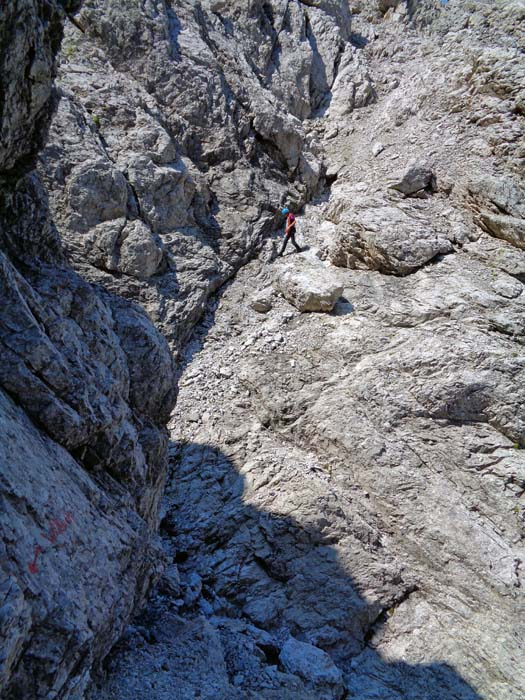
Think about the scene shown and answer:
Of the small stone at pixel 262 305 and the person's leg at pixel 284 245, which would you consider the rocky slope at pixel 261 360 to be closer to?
the small stone at pixel 262 305

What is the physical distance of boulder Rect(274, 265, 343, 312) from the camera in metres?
15.2

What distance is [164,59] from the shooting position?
19031mm

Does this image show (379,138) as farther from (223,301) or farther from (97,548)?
(97,548)

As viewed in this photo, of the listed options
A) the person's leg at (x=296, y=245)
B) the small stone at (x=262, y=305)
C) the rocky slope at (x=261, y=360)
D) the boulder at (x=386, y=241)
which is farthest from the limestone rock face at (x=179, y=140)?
the boulder at (x=386, y=241)

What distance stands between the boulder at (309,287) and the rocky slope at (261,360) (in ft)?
0.36

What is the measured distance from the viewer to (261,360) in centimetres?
1488

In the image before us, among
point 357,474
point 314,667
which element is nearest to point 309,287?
point 357,474

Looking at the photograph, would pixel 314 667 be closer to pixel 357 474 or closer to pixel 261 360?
pixel 357 474

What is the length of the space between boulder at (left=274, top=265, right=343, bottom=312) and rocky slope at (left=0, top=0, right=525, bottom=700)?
11 cm

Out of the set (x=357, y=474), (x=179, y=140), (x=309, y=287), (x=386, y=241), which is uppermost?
(x=179, y=140)

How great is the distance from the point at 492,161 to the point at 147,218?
42.2 feet

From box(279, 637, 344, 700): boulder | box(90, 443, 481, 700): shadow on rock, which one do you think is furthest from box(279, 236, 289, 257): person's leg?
box(279, 637, 344, 700): boulder

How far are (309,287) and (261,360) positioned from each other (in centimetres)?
300

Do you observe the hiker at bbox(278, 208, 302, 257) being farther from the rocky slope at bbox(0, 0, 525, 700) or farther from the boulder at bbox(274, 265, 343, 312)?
the boulder at bbox(274, 265, 343, 312)
